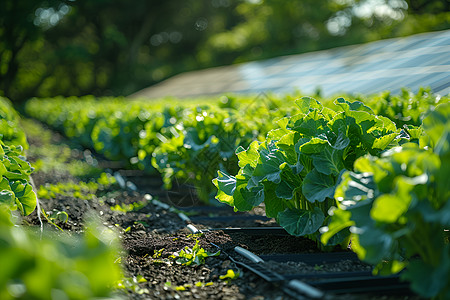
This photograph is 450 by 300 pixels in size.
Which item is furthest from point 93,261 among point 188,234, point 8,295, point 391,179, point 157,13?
point 157,13

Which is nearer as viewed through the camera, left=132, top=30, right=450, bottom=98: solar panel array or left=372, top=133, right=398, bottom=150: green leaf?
left=372, top=133, right=398, bottom=150: green leaf

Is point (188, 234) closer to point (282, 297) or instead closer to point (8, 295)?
point (282, 297)

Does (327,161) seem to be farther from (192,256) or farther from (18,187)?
Answer: (18,187)

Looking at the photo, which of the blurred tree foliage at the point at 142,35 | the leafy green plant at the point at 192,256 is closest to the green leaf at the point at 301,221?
the leafy green plant at the point at 192,256

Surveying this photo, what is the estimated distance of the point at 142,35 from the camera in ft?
122

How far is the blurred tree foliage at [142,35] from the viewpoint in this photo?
107 ft

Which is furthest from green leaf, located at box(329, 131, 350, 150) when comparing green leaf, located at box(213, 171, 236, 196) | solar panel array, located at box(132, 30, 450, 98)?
solar panel array, located at box(132, 30, 450, 98)

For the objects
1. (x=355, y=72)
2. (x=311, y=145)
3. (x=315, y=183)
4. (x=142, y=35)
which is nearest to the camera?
(x=311, y=145)

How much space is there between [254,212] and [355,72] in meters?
5.63

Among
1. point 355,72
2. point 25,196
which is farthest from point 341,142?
point 355,72

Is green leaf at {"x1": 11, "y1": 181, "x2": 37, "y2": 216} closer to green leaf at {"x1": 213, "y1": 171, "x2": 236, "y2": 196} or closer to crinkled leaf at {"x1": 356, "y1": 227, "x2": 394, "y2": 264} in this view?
green leaf at {"x1": 213, "y1": 171, "x2": 236, "y2": 196}

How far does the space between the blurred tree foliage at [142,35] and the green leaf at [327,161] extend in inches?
1139

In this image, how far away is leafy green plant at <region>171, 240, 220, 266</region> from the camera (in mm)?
3111

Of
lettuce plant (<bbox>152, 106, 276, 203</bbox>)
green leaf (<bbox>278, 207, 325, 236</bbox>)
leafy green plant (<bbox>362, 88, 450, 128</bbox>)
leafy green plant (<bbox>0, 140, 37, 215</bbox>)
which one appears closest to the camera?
green leaf (<bbox>278, 207, 325, 236</bbox>)
